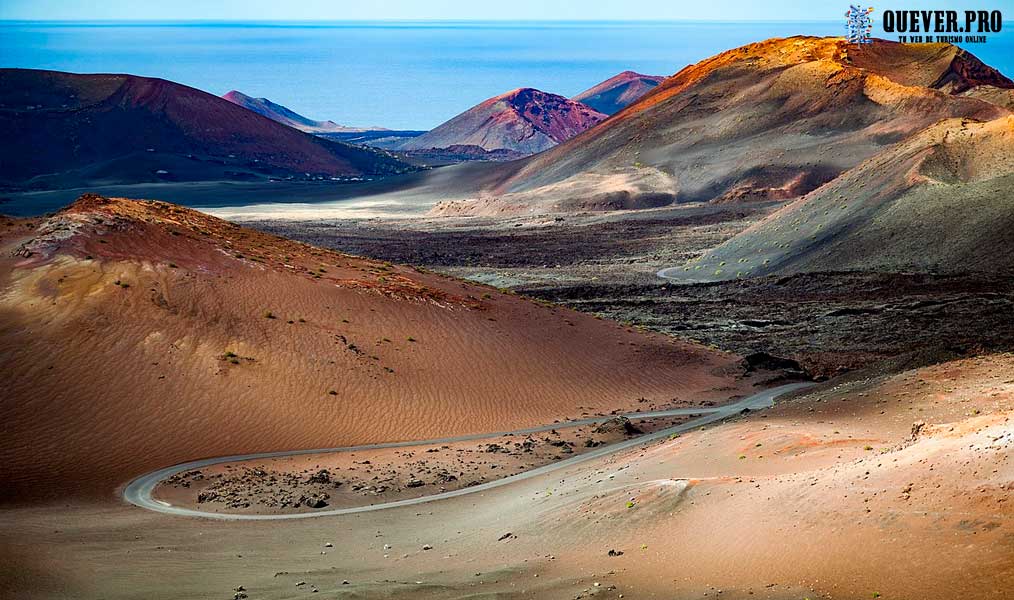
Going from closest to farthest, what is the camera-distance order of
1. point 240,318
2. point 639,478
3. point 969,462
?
point 969,462 < point 639,478 < point 240,318

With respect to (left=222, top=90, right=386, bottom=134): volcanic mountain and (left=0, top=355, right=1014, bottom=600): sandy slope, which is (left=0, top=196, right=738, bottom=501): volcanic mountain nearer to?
(left=0, top=355, right=1014, bottom=600): sandy slope

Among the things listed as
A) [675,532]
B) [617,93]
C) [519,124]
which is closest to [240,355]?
[675,532]

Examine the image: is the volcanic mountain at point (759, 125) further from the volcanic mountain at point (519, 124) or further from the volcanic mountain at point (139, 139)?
the volcanic mountain at point (519, 124)

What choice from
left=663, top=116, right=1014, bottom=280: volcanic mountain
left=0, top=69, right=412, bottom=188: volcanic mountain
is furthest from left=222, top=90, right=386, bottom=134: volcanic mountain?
left=663, top=116, right=1014, bottom=280: volcanic mountain

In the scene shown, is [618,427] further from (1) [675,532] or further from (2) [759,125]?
(2) [759,125]

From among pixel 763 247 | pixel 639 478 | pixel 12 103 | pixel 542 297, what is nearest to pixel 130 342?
pixel 639 478

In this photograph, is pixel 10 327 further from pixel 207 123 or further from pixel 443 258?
pixel 207 123
